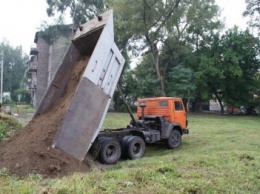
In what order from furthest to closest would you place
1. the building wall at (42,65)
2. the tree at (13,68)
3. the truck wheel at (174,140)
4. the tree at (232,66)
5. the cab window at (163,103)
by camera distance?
1. the tree at (13,68)
2. the building wall at (42,65)
3. the tree at (232,66)
4. the cab window at (163,103)
5. the truck wheel at (174,140)

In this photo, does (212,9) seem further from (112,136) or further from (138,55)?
(112,136)

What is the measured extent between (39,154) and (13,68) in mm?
61385

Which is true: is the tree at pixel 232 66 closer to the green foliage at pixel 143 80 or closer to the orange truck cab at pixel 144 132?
the green foliage at pixel 143 80

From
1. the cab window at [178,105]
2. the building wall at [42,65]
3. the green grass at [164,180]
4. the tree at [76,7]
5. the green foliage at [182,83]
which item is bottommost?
the green grass at [164,180]

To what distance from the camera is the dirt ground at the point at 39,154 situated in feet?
20.1

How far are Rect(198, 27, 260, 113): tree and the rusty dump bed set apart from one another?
23850 millimetres

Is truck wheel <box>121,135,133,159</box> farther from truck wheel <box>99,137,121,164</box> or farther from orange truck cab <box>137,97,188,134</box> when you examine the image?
Answer: orange truck cab <box>137,97,188,134</box>

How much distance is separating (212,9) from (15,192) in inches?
1264

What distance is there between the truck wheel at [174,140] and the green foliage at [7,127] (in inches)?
210

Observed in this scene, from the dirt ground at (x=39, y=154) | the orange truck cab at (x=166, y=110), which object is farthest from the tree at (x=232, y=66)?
the dirt ground at (x=39, y=154)

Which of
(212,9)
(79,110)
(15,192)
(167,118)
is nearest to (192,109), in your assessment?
(212,9)

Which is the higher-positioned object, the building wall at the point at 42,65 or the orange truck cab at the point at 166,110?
the building wall at the point at 42,65

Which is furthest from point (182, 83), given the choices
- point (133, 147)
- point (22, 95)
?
point (22, 95)

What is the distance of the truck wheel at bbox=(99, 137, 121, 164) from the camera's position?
8.51 meters
